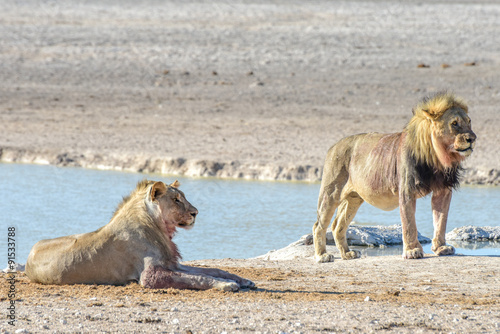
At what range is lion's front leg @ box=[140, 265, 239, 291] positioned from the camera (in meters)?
6.39

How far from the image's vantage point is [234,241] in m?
10.1

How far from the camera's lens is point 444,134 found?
7613 millimetres

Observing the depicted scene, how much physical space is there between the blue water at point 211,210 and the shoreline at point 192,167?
0.26m

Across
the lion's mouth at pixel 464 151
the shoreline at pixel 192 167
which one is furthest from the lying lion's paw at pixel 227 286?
the shoreline at pixel 192 167

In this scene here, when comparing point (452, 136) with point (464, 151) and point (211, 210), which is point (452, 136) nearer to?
point (464, 151)

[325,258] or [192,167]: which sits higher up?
[192,167]

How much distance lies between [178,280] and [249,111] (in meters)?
11.6

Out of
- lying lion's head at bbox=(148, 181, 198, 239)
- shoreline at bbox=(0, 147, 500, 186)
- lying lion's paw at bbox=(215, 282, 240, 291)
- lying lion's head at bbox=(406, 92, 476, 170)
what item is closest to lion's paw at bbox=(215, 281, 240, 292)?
lying lion's paw at bbox=(215, 282, 240, 291)

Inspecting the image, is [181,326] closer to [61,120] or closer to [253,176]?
[253,176]

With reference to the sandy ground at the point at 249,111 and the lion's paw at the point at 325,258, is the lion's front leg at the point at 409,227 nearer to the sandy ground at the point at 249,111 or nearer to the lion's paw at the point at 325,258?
the sandy ground at the point at 249,111

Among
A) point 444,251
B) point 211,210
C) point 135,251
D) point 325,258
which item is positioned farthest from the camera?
point 211,210

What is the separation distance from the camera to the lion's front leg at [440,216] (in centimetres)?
792

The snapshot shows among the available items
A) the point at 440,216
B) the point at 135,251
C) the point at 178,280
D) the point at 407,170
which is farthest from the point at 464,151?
the point at 135,251

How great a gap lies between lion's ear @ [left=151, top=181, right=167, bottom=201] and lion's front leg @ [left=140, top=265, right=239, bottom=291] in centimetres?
53
